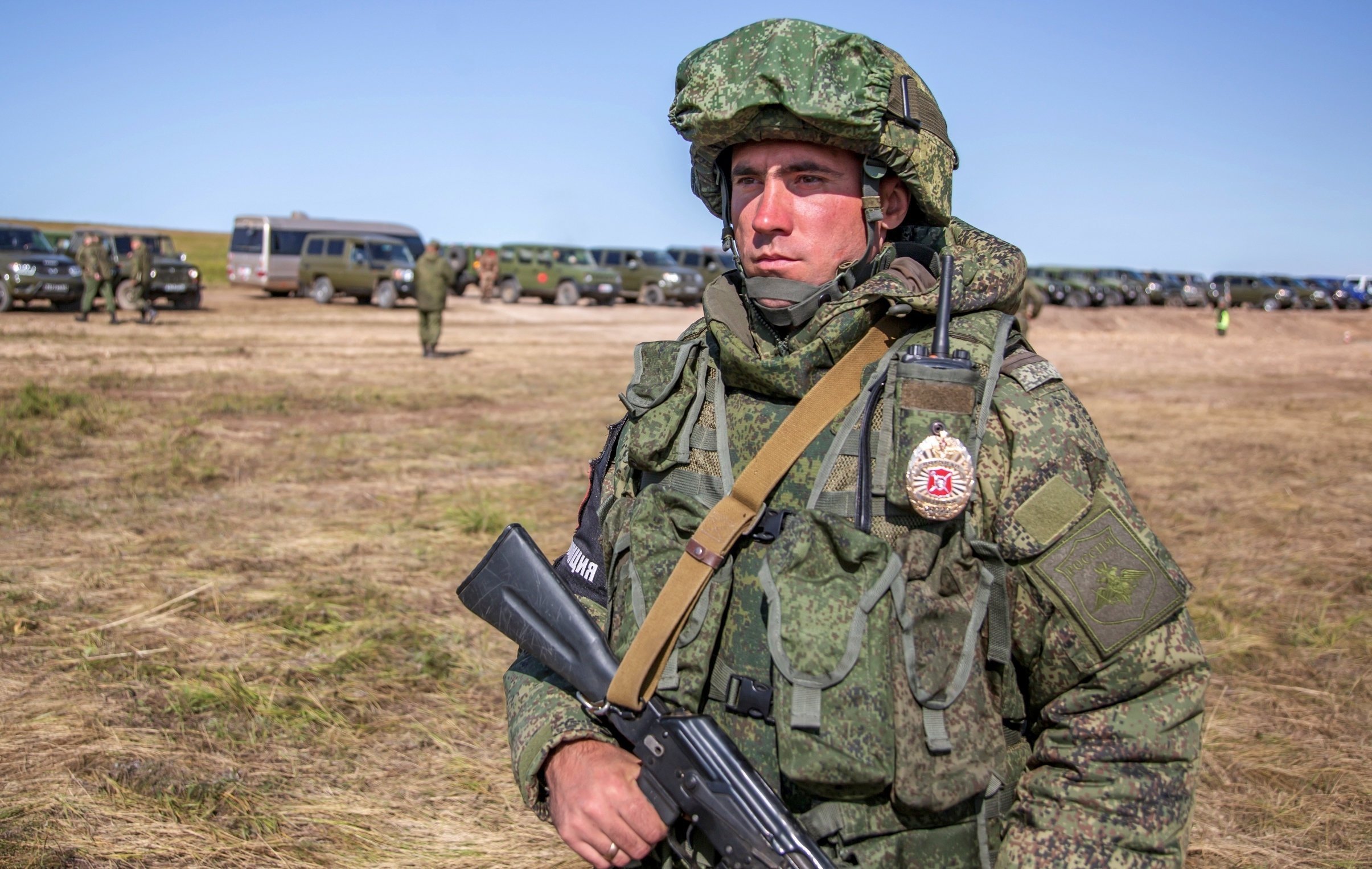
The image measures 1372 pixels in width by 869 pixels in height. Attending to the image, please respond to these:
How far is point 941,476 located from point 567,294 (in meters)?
30.4

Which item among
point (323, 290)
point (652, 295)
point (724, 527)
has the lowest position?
point (724, 527)

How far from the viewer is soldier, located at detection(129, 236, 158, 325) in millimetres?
21391

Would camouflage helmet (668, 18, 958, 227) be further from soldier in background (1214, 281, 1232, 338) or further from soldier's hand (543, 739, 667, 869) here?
soldier in background (1214, 281, 1232, 338)

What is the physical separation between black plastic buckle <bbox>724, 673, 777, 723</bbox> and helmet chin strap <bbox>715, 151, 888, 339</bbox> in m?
0.59

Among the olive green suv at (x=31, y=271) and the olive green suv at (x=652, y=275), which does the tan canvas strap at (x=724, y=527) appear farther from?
the olive green suv at (x=652, y=275)

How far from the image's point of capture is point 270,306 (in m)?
27.4

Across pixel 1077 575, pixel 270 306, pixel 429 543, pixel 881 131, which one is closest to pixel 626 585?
pixel 1077 575

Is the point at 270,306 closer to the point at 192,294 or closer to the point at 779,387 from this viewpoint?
the point at 192,294

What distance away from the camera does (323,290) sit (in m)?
28.7

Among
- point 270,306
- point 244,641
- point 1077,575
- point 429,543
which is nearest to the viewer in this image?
point 1077,575

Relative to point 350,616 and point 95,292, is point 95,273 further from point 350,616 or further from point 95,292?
point 350,616

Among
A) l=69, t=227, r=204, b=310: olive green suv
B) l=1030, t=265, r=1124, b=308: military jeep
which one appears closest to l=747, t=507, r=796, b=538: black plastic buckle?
l=69, t=227, r=204, b=310: olive green suv

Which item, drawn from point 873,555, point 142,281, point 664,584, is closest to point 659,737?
point 664,584

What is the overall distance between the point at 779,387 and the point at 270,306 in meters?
28.1
